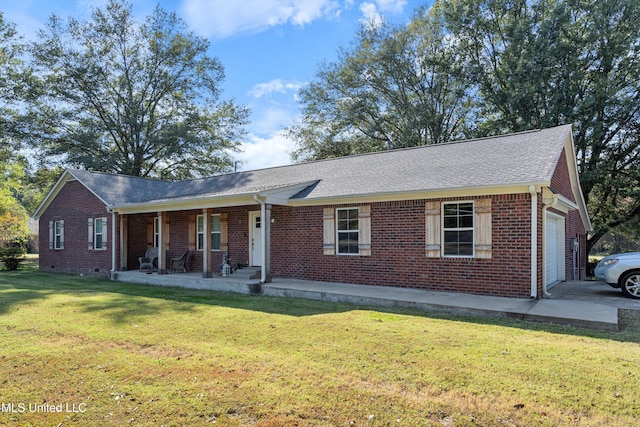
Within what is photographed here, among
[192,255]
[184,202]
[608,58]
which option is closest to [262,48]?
[184,202]

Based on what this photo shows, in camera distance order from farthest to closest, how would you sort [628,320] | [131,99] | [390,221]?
[131,99], [390,221], [628,320]

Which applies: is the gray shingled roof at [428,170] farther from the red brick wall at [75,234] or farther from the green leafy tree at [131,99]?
the green leafy tree at [131,99]

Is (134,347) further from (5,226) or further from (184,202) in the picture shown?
(5,226)

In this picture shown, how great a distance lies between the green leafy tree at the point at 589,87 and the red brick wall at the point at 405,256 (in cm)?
1332

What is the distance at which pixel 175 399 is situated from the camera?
12.4 ft

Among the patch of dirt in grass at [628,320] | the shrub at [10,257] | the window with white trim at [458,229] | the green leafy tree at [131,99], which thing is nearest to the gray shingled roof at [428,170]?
the window with white trim at [458,229]

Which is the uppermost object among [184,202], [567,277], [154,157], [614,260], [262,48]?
[262,48]

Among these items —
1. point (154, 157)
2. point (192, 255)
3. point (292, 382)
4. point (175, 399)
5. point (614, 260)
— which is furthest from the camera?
point (154, 157)

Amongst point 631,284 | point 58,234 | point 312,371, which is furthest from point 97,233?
point 631,284

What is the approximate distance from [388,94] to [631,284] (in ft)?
67.8

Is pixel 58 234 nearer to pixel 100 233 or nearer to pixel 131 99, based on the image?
pixel 100 233

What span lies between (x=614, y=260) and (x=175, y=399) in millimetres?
10263

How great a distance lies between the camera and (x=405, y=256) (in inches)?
396

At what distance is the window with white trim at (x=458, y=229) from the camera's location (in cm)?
923
